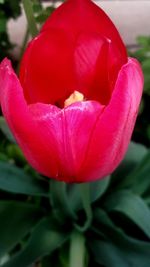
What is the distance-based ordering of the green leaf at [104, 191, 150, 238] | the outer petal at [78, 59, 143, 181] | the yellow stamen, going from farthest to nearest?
1. the green leaf at [104, 191, 150, 238]
2. the yellow stamen
3. the outer petal at [78, 59, 143, 181]

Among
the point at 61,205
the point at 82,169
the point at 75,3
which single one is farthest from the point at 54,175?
the point at 61,205

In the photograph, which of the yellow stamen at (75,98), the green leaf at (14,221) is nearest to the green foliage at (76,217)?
the green leaf at (14,221)

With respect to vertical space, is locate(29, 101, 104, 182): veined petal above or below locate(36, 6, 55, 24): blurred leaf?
above

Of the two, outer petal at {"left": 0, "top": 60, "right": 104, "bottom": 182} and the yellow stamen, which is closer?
outer petal at {"left": 0, "top": 60, "right": 104, "bottom": 182}

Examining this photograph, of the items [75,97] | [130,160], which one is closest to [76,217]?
[130,160]

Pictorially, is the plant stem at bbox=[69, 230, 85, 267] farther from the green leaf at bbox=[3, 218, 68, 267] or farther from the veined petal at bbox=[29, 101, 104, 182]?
the veined petal at bbox=[29, 101, 104, 182]

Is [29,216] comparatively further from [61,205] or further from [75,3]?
[75,3]

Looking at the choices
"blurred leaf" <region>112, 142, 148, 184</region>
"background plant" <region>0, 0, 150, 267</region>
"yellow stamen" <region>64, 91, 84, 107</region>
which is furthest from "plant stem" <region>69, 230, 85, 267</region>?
"yellow stamen" <region>64, 91, 84, 107</region>
